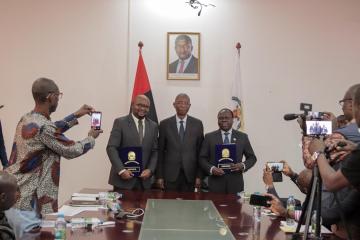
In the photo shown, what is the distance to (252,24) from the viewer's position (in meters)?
5.93

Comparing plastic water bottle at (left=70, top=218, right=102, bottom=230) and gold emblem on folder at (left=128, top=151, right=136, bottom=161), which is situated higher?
gold emblem on folder at (left=128, top=151, right=136, bottom=161)

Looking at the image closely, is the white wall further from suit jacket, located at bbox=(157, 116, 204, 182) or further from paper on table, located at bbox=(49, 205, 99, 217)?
paper on table, located at bbox=(49, 205, 99, 217)

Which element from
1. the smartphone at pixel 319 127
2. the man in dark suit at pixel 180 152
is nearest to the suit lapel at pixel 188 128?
the man in dark suit at pixel 180 152

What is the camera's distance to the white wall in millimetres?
5840

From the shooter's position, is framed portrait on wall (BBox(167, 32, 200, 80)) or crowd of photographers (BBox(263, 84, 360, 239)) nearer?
crowd of photographers (BBox(263, 84, 360, 239))

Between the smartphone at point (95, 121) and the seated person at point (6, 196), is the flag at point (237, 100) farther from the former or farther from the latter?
the seated person at point (6, 196)

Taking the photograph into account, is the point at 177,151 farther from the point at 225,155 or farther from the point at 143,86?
the point at 143,86


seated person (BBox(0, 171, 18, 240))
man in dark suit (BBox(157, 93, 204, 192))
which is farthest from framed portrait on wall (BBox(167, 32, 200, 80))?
Result: seated person (BBox(0, 171, 18, 240))

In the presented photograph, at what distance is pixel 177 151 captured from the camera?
491 centimetres

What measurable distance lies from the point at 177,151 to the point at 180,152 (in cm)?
4

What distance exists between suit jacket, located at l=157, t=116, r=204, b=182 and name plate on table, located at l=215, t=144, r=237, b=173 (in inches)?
16.9

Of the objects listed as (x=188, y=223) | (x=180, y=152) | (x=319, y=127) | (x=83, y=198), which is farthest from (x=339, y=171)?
(x=180, y=152)

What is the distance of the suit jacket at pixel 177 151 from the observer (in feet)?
16.0

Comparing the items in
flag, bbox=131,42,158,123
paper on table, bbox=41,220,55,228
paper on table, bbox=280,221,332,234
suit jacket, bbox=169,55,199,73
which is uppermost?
suit jacket, bbox=169,55,199,73
